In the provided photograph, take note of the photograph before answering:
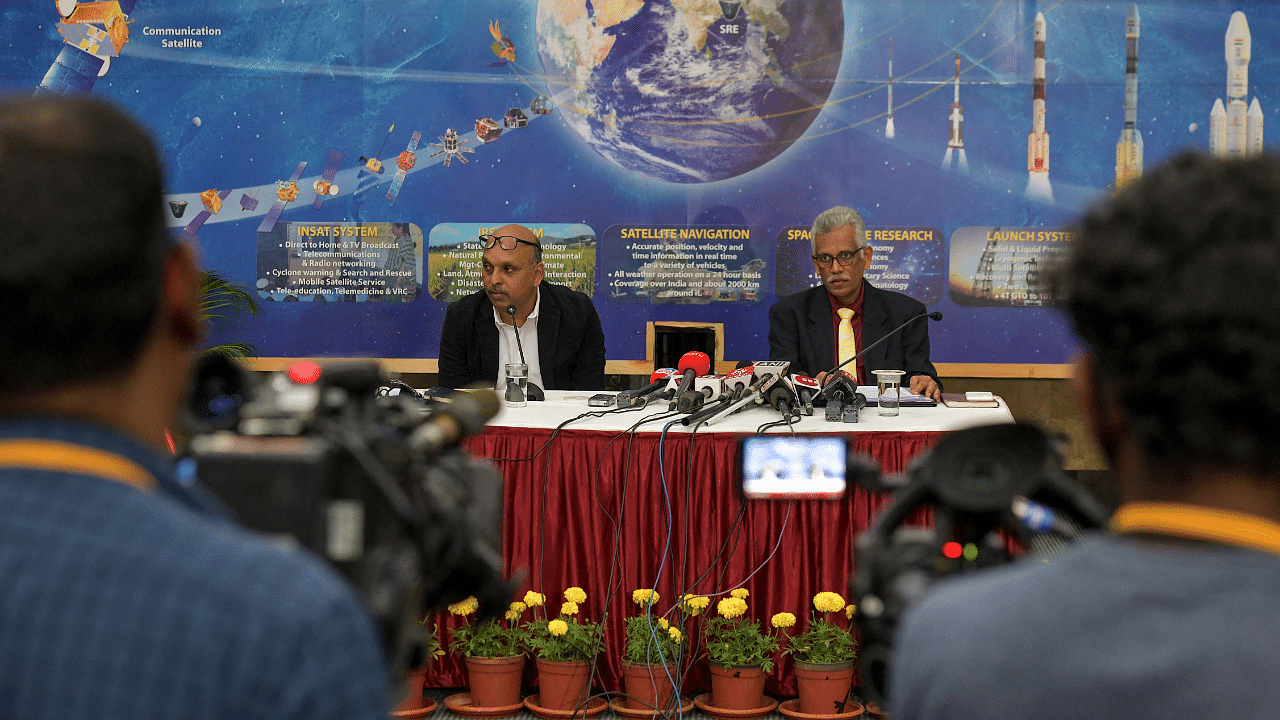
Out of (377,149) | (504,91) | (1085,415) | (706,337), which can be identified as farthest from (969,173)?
(1085,415)

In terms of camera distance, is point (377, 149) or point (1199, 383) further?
point (377, 149)

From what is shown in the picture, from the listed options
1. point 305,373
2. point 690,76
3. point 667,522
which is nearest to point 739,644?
point 667,522

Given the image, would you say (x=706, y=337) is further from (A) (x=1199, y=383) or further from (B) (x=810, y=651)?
(A) (x=1199, y=383)

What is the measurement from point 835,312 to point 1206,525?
3901 millimetres

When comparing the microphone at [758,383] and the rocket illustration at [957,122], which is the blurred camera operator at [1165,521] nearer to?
the microphone at [758,383]

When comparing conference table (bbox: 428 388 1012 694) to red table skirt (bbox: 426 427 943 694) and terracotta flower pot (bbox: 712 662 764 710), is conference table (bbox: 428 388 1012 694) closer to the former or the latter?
red table skirt (bbox: 426 427 943 694)

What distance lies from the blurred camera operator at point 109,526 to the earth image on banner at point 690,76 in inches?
200

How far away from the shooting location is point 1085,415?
640 millimetres

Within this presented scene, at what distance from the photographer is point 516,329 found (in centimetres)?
431

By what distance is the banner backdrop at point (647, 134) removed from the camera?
5.45 m

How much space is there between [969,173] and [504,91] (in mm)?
2477

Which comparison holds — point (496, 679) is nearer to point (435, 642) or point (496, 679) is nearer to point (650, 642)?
point (435, 642)

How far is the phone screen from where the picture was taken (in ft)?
9.25

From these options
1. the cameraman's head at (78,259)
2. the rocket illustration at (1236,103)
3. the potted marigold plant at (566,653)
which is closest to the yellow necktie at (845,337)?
the potted marigold plant at (566,653)
